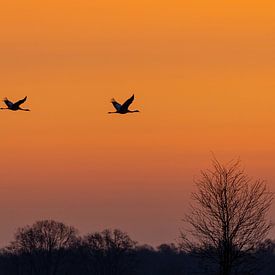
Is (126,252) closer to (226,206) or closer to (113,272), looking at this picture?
(113,272)

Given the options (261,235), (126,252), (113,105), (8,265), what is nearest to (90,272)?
(126,252)

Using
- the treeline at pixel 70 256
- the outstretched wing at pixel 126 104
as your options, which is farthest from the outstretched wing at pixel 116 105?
the treeline at pixel 70 256

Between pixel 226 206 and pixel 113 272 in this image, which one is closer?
pixel 226 206

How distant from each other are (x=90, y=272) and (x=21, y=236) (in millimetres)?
10524

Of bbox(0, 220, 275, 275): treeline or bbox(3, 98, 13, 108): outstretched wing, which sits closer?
bbox(3, 98, 13, 108): outstretched wing

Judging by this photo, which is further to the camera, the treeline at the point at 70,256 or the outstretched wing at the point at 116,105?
the treeline at the point at 70,256

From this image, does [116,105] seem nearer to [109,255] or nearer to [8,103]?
[8,103]

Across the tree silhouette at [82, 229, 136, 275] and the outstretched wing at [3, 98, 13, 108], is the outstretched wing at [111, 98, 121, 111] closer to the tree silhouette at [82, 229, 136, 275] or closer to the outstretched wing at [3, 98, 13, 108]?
the outstretched wing at [3, 98, 13, 108]

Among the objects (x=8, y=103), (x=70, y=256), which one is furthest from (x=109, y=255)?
(x=8, y=103)

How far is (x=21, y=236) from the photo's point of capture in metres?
182

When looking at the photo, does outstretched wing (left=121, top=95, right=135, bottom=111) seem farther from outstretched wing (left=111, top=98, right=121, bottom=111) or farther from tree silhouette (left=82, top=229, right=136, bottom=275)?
tree silhouette (left=82, top=229, right=136, bottom=275)

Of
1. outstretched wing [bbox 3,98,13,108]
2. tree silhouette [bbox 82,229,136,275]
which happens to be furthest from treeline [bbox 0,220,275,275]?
outstretched wing [bbox 3,98,13,108]

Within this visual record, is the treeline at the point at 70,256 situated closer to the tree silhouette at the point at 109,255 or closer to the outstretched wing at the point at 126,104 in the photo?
the tree silhouette at the point at 109,255

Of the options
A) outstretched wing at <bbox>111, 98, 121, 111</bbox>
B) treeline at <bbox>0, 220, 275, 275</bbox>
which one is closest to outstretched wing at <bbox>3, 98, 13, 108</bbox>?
outstretched wing at <bbox>111, 98, 121, 111</bbox>
